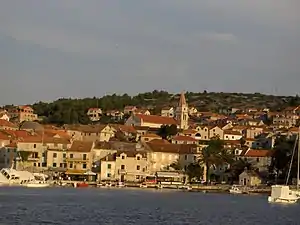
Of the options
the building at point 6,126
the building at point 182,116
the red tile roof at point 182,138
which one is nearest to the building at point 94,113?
the building at point 182,116

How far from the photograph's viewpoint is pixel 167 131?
369 ft

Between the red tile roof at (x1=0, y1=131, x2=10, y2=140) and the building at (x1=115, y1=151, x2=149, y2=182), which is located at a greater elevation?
the red tile roof at (x1=0, y1=131, x2=10, y2=140)

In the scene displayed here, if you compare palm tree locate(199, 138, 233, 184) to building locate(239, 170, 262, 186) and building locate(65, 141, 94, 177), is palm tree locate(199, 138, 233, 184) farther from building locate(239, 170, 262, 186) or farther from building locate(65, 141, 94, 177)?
building locate(65, 141, 94, 177)

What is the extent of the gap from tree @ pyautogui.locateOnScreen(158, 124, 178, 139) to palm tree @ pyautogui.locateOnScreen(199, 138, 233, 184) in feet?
73.8

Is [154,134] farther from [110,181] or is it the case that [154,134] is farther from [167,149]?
[110,181]

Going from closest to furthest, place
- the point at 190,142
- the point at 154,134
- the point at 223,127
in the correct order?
the point at 190,142, the point at 154,134, the point at 223,127

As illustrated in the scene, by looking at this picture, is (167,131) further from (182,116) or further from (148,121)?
(182,116)

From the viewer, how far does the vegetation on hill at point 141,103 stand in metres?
136

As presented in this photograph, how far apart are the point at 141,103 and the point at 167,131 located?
6813cm

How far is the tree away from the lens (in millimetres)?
111613

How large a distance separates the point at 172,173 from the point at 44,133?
22046 millimetres

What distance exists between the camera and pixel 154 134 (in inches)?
4316

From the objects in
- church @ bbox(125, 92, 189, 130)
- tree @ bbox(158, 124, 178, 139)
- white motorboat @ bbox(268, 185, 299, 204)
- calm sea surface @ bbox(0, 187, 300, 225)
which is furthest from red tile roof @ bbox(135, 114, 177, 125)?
calm sea surface @ bbox(0, 187, 300, 225)

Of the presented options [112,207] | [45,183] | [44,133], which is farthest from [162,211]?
[44,133]
